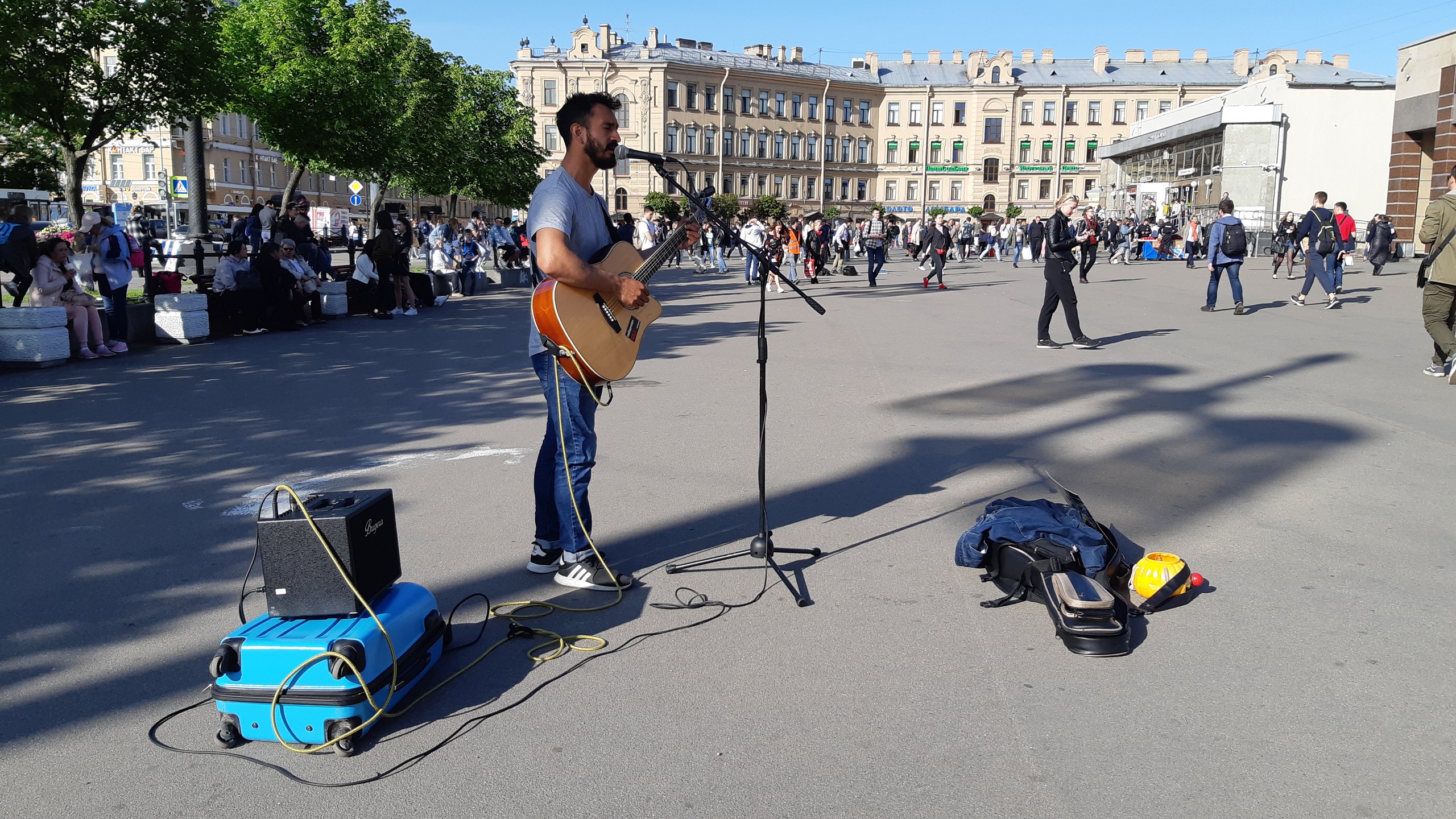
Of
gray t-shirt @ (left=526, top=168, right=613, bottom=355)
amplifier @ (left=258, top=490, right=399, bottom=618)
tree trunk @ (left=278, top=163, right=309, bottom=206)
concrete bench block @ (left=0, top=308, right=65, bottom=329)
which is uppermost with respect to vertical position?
tree trunk @ (left=278, top=163, right=309, bottom=206)

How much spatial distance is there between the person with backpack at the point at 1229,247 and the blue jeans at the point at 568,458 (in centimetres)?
1562

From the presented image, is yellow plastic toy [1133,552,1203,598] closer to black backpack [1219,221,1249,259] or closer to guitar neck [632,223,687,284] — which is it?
guitar neck [632,223,687,284]

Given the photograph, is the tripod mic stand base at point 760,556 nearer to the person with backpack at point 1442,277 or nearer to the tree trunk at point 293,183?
the person with backpack at point 1442,277

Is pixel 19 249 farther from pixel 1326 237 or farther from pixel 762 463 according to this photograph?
pixel 1326 237

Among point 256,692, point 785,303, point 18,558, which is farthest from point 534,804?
point 785,303

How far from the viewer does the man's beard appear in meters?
4.50

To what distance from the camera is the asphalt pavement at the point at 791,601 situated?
3.05 metres

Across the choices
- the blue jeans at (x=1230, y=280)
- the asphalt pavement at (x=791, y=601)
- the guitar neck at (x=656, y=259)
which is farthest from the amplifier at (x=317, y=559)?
the blue jeans at (x=1230, y=280)

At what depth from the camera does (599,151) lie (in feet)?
14.8

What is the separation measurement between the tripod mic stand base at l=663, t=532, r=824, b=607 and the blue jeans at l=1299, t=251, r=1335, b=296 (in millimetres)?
17277

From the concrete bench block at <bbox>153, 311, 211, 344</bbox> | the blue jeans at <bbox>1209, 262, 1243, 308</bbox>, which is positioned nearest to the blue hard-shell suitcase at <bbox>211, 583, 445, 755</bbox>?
the concrete bench block at <bbox>153, 311, 211, 344</bbox>

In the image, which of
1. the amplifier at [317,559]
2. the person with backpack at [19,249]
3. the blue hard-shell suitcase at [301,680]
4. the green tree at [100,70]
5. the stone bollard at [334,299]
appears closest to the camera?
the blue hard-shell suitcase at [301,680]

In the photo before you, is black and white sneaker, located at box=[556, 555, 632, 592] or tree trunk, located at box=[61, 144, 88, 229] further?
tree trunk, located at box=[61, 144, 88, 229]

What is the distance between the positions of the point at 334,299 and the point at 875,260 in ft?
46.1
